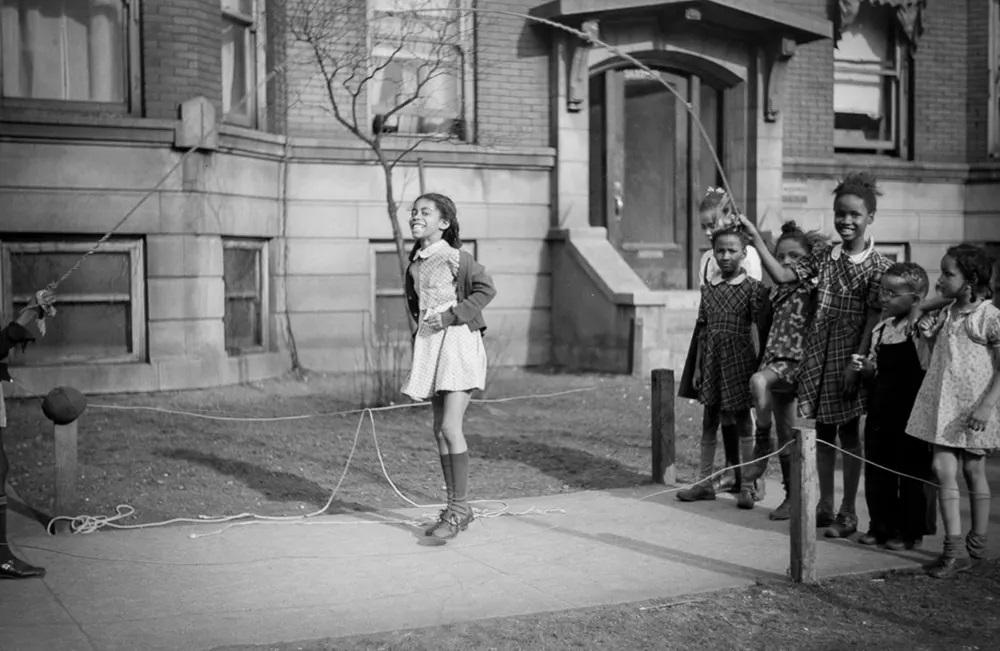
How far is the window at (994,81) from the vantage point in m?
18.1

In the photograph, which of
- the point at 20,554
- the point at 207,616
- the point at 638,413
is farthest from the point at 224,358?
the point at 207,616

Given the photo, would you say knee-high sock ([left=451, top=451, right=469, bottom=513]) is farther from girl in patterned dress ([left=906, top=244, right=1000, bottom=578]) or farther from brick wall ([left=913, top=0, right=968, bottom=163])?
brick wall ([left=913, top=0, right=968, bottom=163])

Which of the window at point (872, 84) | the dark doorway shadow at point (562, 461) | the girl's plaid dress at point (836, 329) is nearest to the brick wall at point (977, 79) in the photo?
the window at point (872, 84)

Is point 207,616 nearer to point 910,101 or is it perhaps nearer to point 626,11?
point 626,11

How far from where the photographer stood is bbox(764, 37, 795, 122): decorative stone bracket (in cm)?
1652

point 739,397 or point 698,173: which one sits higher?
point 698,173

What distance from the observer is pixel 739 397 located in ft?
25.9

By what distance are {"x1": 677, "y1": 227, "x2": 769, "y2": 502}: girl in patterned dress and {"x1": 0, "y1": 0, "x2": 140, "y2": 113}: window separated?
7.23 m

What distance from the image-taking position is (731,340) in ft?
26.1

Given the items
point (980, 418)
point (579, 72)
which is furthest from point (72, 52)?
point (980, 418)

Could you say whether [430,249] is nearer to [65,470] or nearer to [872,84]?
[65,470]

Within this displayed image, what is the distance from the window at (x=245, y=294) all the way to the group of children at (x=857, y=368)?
6.90 meters

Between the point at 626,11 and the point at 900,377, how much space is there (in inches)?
378

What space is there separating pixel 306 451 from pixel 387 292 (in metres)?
5.34
